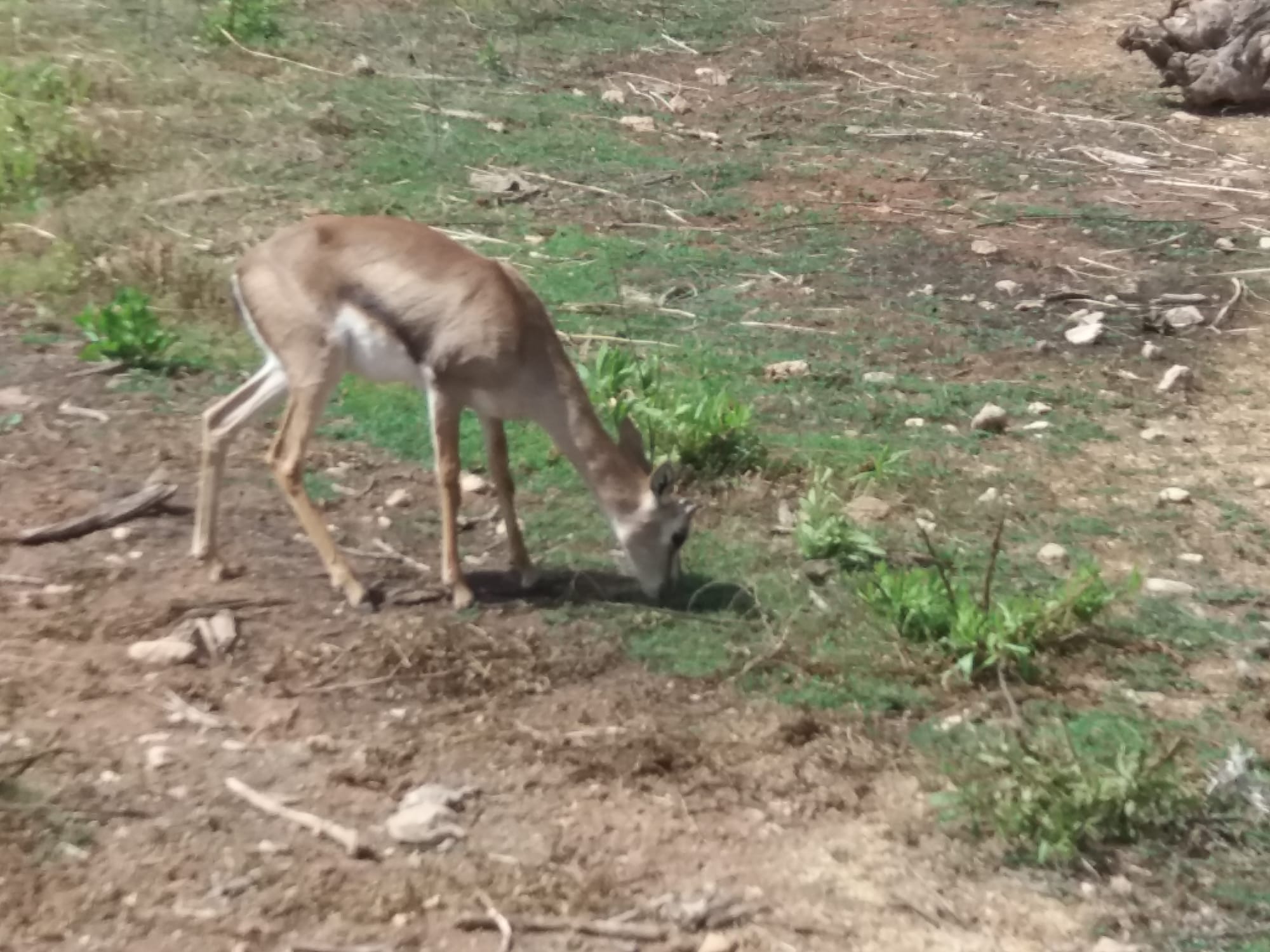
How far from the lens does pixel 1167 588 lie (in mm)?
5273

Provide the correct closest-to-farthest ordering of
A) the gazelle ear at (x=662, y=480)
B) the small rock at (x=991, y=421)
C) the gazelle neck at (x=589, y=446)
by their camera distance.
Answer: the gazelle ear at (x=662, y=480) < the gazelle neck at (x=589, y=446) < the small rock at (x=991, y=421)

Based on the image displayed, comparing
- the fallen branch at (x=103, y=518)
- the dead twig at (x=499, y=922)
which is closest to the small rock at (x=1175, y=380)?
the fallen branch at (x=103, y=518)

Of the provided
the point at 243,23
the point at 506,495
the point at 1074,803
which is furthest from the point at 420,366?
the point at 243,23

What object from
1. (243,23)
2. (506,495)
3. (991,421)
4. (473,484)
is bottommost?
(473,484)

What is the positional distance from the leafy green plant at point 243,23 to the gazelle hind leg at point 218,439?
715 cm

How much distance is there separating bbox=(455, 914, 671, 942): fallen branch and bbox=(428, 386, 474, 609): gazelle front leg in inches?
65.4

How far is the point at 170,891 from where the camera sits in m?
3.50

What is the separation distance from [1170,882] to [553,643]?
6.86ft

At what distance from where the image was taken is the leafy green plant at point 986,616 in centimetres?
466

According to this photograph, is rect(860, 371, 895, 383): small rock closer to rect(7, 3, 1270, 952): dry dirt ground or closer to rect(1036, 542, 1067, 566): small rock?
rect(1036, 542, 1067, 566): small rock

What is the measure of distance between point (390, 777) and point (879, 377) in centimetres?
381

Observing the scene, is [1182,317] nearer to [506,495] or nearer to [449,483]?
[506,495]

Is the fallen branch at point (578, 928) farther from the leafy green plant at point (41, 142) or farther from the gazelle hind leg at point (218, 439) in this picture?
the leafy green plant at point (41, 142)

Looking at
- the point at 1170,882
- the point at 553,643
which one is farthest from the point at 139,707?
the point at 1170,882
